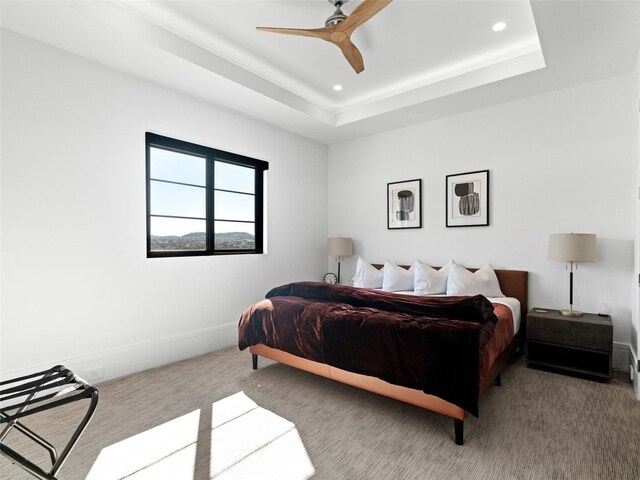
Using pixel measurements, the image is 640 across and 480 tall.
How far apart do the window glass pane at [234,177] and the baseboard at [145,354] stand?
177 cm

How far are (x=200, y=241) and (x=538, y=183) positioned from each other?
3966 mm

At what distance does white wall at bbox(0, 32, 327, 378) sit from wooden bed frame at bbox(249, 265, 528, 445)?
108 centimetres

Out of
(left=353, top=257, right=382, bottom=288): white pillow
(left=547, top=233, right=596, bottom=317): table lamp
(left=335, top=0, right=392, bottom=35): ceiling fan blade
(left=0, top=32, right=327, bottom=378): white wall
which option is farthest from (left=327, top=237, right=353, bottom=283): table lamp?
(left=335, top=0, right=392, bottom=35): ceiling fan blade

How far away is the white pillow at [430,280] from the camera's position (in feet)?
13.8

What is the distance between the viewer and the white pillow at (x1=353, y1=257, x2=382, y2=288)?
4.75 m

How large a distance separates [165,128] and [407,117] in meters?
2.99

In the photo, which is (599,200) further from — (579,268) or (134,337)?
(134,337)

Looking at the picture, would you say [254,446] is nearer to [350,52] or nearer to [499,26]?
[350,52]

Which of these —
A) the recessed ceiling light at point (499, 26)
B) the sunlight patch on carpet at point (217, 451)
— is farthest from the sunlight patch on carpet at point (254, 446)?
the recessed ceiling light at point (499, 26)

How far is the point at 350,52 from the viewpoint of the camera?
2.91 metres

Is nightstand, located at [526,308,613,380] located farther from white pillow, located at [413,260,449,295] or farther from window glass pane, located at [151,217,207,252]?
window glass pane, located at [151,217,207,252]

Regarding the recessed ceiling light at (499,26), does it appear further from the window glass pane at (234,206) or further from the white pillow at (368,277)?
the window glass pane at (234,206)

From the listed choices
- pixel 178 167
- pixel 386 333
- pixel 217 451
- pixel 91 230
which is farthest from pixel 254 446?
pixel 178 167

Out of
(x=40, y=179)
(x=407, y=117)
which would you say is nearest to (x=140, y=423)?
(x=40, y=179)
